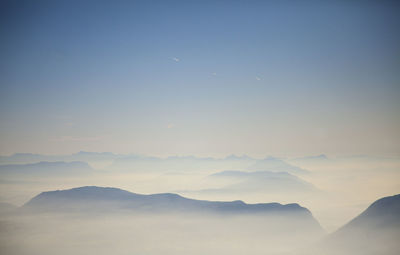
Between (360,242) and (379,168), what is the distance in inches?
232

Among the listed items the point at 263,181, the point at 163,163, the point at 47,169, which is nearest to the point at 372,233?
the point at 263,181

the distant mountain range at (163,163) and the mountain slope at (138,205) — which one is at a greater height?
the distant mountain range at (163,163)

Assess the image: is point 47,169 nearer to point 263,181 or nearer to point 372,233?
point 263,181

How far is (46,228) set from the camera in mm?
11453

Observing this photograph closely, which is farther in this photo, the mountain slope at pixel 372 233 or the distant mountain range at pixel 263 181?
the distant mountain range at pixel 263 181

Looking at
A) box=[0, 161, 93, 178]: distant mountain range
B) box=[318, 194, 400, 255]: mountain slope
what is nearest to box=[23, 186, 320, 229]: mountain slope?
box=[0, 161, 93, 178]: distant mountain range

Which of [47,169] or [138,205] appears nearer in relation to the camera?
[47,169]

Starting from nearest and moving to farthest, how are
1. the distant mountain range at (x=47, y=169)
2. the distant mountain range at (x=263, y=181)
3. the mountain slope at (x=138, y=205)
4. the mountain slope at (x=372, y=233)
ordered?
the distant mountain range at (x=47, y=169) < the mountain slope at (x=372, y=233) < the mountain slope at (x=138, y=205) < the distant mountain range at (x=263, y=181)

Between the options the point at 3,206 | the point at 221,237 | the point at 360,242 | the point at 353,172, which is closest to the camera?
the point at 3,206

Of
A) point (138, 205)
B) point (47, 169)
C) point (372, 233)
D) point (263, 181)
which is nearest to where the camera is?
point (47, 169)

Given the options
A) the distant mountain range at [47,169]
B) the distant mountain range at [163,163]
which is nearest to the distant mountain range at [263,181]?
the distant mountain range at [163,163]

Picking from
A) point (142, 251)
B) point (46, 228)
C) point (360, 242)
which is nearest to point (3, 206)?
point (46, 228)

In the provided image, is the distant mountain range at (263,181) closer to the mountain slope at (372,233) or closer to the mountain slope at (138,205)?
the mountain slope at (138,205)

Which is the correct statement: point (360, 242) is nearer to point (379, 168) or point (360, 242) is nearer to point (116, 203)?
point (379, 168)
